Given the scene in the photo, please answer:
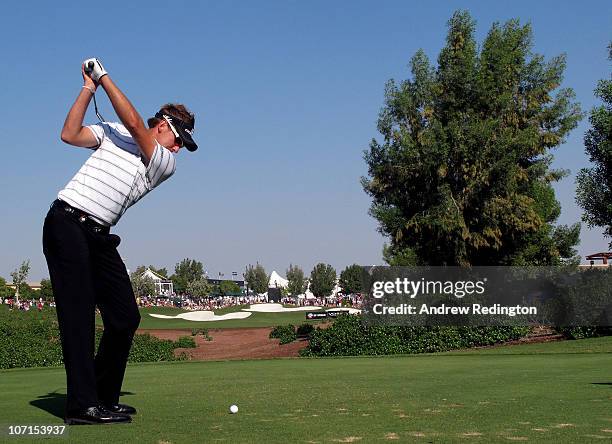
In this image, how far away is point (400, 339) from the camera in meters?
31.5

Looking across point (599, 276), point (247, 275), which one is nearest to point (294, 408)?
point (599, 276)

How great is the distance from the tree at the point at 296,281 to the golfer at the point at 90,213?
156 m

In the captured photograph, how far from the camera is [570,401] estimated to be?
23.9ft

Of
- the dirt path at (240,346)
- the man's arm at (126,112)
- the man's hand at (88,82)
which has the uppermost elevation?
the man's hand at (88,82)

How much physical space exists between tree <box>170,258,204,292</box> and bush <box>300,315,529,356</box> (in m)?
131

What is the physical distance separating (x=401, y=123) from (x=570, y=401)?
3016 centimetres

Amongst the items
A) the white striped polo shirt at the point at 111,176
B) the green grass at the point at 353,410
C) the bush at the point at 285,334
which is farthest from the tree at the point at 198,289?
the white striped polo shirt at the point at 111,176

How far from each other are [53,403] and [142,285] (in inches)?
4738

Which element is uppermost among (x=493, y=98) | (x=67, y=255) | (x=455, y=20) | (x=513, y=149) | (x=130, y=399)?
(x=455, y=20)

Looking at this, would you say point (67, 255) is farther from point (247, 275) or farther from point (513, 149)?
point (247, 275)

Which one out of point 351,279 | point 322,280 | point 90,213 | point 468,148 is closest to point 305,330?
point 468,148

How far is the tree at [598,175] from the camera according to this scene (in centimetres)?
4016

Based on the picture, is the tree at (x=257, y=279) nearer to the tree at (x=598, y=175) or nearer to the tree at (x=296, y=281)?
the tree at (x=296, y=281)

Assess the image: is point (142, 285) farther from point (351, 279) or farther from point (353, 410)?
point (353, 410)
